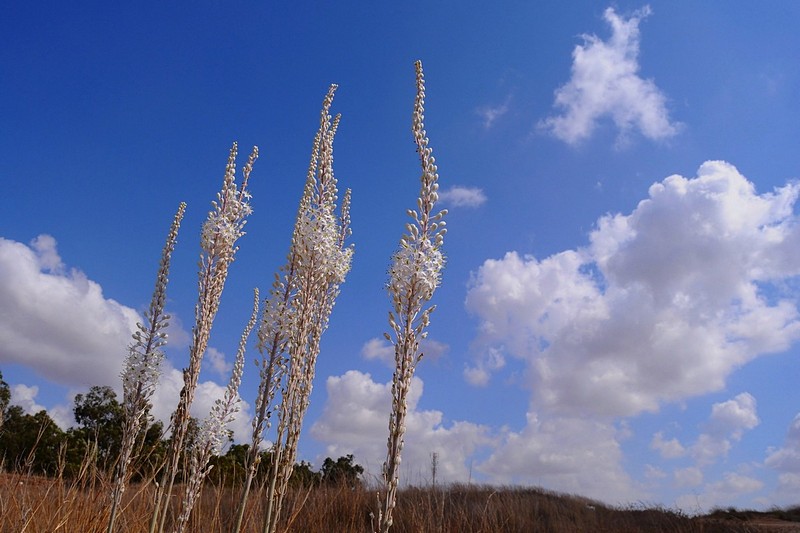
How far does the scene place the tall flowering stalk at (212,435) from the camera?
15.1ft

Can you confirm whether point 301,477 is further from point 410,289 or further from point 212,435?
point 410,289

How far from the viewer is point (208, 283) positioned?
481 cm

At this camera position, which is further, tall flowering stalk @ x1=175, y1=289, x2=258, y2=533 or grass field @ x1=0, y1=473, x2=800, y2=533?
grass field @ x1=0, y1=473, x2=800, y2=533

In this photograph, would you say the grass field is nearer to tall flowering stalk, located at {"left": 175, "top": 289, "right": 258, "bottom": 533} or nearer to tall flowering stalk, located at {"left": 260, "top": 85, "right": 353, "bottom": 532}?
tall flowering stalk, located at {"left": 175, "top": 289, "right": 258, "bottom": 533}

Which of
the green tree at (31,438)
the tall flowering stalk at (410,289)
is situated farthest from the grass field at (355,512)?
the green tree at (31,438)

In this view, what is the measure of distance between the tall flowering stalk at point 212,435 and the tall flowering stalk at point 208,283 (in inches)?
7.0

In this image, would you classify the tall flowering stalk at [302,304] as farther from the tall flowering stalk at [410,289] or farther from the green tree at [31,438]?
the green tree at [31,438]

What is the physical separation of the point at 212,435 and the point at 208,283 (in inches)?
58.8

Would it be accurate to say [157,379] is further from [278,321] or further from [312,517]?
[312,517]

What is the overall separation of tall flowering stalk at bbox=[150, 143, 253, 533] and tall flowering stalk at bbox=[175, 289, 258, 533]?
0.18 meters

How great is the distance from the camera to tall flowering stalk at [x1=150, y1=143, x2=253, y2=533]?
4355 millimetres

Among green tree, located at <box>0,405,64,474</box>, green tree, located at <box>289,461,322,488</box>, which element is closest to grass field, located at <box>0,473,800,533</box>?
green tree, located at <box>289,461,322,488</box>

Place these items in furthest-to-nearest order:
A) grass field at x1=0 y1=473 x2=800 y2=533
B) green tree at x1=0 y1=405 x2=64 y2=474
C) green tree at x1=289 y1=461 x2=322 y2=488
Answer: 1. green tree at x1=0 y1=405 x2=64 y2=474
2. green tree at x1=289 y1=461 x2=322 y2=488
3. grass field at x1=0 y1=473 x2=800 y2=533

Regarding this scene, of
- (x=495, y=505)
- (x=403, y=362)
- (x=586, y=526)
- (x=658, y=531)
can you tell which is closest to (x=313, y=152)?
(x=403, y=362)
